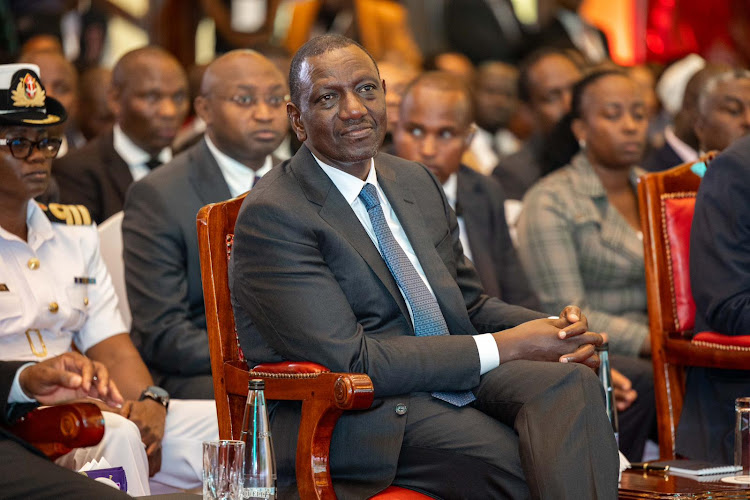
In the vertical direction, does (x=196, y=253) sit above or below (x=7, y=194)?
below

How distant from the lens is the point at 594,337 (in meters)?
3.19

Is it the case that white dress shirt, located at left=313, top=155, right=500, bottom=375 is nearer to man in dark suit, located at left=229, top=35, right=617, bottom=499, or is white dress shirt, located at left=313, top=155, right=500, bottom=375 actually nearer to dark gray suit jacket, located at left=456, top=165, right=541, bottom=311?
man in dark suit, located at left=229, top=35, right=617, bottom=499

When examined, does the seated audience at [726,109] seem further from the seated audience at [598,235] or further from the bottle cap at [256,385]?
the bottle cap at [256,385]

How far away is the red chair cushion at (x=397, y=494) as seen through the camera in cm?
292

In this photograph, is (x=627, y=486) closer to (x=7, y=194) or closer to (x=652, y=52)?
(x=7, y=194)

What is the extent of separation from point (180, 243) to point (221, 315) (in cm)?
99

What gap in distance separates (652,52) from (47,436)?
1039 cm

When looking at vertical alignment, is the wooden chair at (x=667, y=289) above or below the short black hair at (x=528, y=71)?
below

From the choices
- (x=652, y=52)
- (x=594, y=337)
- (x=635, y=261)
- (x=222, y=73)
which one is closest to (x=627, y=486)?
(x=594, y=337)

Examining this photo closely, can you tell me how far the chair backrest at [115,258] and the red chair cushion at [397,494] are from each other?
2.00 m

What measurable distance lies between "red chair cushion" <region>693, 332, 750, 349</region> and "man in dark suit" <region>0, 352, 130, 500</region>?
79.1 inches

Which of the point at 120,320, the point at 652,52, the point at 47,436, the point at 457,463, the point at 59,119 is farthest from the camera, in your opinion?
the point at 652,52

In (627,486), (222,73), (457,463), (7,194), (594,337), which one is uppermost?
(222,73)

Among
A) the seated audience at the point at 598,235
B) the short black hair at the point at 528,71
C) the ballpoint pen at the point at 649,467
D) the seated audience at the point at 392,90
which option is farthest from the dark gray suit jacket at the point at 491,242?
the short black hair at the point at 528,71
